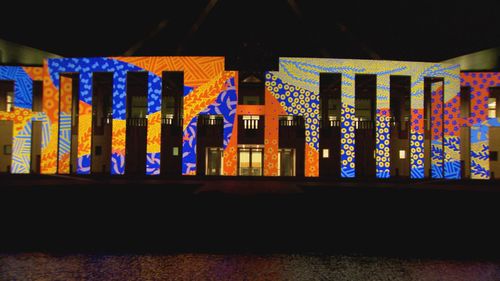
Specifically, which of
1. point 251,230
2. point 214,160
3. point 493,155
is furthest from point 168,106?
point 493,155

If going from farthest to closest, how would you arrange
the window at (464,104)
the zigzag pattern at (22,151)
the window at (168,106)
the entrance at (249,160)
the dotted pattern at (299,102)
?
the window at (168,106) < the entrance at (249,160) < the window at (464,104) < the zigzag pattern at (22,151) < the dotted pattern at (299,102)

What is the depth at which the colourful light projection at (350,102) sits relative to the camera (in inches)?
759

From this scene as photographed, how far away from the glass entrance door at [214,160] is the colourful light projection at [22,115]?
36.1ft

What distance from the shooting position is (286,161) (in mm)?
25469

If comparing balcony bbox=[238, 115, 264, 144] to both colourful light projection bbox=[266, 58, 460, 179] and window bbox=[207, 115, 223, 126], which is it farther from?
colourful light projection bbox=[266, 58, 460, 179]

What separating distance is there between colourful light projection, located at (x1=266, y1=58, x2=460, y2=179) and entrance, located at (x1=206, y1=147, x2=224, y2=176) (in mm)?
8230

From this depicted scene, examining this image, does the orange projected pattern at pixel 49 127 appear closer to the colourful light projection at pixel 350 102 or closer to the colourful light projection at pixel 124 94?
the colourful light projection at pixel 124 94

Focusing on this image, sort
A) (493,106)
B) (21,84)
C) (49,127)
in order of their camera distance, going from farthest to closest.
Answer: (493,106) → (21,84) → (49,127)

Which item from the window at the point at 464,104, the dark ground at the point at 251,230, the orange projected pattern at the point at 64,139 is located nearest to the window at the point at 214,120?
the orange projected pattern at the point at 64,139

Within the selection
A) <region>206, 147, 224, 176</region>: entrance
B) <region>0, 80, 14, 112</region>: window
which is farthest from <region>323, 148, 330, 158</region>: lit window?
<region>0, 80, 14, 112</region>: window

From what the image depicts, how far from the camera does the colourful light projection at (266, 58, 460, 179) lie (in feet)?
63.3

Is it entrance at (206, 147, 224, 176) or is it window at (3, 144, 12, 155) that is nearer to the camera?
entrance at (206, 147, 224, 176)

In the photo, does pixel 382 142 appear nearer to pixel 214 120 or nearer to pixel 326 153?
pixel 326 153

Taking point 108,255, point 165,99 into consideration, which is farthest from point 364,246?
point 165,99
